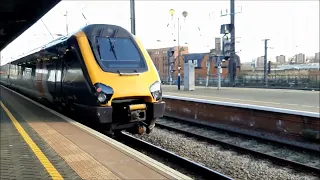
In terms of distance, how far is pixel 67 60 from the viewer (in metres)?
8.75

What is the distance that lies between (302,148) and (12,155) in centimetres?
700

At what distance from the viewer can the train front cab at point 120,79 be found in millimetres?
7529

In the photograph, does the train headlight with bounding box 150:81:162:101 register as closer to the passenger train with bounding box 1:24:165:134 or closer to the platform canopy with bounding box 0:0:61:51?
the passenger train with bounding box 1:24:165:134

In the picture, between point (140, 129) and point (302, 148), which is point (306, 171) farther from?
point (140, 129)

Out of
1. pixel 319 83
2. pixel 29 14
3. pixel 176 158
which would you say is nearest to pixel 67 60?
pixel 176 158

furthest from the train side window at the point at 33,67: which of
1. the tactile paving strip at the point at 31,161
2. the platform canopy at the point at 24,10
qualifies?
the tactile paving strip at the point at 31,161

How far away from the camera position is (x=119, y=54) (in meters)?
8.37

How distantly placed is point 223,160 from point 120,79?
317cm

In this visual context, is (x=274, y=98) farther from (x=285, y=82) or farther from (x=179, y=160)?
(x=285, y=82)

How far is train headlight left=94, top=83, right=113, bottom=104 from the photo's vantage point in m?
7.40

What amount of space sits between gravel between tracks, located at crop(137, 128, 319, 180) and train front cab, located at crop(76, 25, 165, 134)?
58.3 inches

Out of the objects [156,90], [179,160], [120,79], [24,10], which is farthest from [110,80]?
[24,10]

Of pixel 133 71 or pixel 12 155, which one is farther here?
pixel 133 71

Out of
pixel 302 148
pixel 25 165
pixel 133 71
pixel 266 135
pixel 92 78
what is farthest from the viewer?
pixel 266 135
